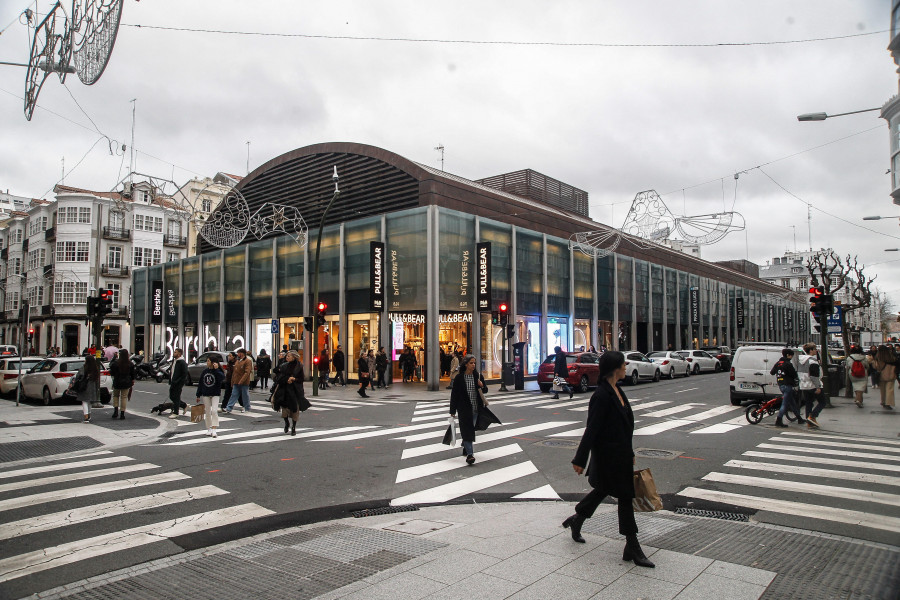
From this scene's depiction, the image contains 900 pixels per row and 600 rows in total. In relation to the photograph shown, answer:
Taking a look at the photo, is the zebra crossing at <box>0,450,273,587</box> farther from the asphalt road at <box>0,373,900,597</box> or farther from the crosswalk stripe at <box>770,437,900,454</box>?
the crosswalk stripe at <box>770,437,900,454</box>

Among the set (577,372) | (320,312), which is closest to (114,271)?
(320,312)

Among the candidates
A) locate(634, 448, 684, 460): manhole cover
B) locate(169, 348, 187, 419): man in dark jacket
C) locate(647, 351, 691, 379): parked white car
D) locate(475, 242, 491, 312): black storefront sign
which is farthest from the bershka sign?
locate(634, 448, 684, 460): manhole cover

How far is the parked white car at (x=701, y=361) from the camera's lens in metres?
35.7

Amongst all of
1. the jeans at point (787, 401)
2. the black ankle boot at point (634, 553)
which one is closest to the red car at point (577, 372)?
the jeans at point (787, 401)

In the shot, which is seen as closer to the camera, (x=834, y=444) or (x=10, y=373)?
(x=834, y=444)

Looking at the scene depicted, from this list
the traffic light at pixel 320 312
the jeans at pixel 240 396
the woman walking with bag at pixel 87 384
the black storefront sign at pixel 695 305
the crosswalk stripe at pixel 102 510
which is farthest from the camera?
the black storefront sign at pixel 695 305

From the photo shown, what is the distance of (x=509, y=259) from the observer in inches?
1174

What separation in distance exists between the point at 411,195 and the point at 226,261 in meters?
16.7

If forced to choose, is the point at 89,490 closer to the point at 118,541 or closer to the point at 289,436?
the point at 118,541

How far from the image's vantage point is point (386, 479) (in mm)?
8422

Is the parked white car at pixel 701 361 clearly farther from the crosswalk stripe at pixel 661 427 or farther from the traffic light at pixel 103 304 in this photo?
the traffic light at pixel 103 304

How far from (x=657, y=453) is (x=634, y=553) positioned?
590 cm

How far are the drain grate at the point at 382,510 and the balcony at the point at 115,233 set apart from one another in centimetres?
5902

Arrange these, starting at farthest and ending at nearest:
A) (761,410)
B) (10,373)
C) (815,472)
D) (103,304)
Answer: (10,373) → (103,304) → (761,410) → (815,472)
